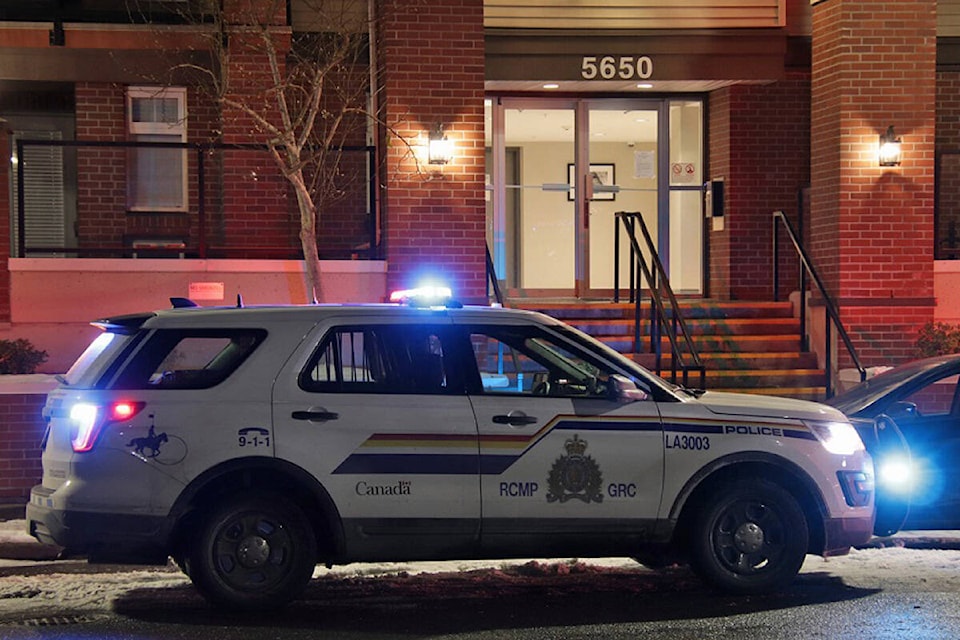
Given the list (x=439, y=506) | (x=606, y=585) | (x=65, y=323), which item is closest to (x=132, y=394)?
(x=439, y=506)

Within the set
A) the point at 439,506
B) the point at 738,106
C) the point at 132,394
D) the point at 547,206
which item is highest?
the point at 738,106

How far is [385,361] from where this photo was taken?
7398 mm

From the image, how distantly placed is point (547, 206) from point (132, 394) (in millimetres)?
10707

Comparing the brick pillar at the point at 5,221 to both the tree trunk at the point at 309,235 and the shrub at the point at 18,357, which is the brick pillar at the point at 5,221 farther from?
the tree trunk at the point at 309,235

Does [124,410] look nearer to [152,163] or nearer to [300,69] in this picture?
[300,69]

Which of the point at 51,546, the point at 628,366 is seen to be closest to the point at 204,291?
the point at 51,546

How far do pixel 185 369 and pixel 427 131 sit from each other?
655 cm

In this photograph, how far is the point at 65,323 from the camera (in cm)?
1302

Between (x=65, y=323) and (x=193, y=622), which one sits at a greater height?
(x=65, y=323)

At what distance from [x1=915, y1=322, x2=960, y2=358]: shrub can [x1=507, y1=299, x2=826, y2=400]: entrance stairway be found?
1074 millimetres

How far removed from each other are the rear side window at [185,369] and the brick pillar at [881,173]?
8.44 meters

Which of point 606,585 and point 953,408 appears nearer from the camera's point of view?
point 606,585

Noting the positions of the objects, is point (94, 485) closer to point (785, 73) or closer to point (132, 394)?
point (132, 394)

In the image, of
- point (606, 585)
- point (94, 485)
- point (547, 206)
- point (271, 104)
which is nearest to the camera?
point (94, 485)
